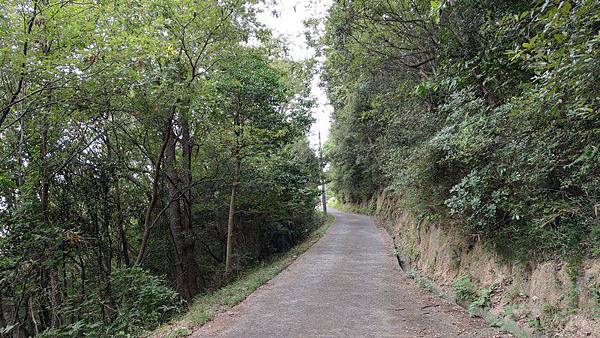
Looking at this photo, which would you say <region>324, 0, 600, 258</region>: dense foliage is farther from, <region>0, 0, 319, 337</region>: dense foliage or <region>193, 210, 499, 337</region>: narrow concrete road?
<region>0, 0, 319, 337</region>: dense foliage

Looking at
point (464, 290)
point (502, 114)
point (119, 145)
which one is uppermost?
point (119, 145)

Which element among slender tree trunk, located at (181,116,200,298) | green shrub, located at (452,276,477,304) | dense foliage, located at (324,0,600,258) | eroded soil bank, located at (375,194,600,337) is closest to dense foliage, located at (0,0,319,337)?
slender tree trunk, located at (181,116,200,298)

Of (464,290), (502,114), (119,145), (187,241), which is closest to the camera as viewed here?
(502,114)

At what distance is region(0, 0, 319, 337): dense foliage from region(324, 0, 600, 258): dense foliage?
3574 millimetres

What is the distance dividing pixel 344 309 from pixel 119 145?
7.49 meters

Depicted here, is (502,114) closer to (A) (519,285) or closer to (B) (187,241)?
(A) (519,285)

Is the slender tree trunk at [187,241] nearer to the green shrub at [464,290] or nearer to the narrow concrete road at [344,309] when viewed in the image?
the narrow concrete road at [344,309]

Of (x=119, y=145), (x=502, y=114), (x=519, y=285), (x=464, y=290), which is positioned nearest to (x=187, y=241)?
(x=119, y=145)

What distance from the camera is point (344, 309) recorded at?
5883 mm

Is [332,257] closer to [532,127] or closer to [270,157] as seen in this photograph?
[270,157]

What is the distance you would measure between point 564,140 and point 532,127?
395 millimetres

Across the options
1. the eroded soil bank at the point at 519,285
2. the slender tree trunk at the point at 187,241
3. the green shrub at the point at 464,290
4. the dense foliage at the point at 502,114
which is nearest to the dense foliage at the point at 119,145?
the slender tree trunk at the point at 187,241

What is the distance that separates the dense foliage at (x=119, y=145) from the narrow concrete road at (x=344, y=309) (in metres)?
2.13

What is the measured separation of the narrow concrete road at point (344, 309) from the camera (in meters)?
4.95
